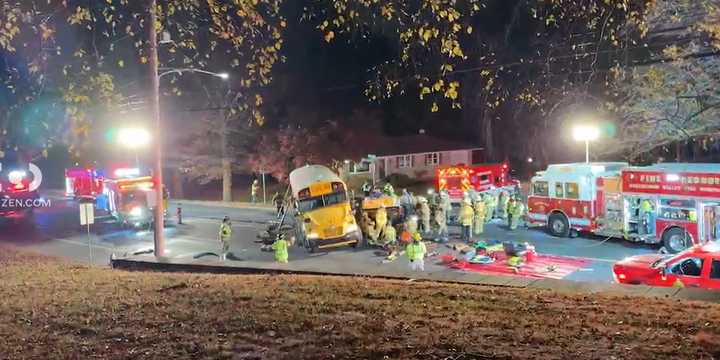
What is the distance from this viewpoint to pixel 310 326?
655 cm

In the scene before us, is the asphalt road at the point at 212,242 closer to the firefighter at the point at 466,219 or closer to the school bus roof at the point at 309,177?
the firefighter at the point at 466,219

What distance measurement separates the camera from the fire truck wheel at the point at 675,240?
706 inches

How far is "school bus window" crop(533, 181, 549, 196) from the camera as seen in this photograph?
21.9 meters

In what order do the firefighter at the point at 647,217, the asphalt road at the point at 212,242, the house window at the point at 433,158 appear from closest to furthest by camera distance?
the asphalt road at the point at 212,242 → the firefighter at the point at 647,217 → the house window at the point at 433,158

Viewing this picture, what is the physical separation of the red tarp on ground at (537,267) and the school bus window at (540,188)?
16.6 feet

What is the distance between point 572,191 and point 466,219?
355cm

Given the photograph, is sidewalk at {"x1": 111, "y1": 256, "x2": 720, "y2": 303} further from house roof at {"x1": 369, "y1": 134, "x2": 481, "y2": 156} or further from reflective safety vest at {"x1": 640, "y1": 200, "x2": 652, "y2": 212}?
house roof at {"x1": 369, "y1": 134, "x2": 481, "y2": 156}

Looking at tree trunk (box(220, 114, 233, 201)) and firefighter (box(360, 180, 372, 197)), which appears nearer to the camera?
firefighter (box(360, 180, 372, 197))

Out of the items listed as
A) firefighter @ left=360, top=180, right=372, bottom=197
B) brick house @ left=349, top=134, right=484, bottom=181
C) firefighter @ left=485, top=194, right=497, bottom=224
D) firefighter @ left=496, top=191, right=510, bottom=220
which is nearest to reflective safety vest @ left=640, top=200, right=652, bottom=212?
firefighter @ left=485, top=194, right=497, bottom=224

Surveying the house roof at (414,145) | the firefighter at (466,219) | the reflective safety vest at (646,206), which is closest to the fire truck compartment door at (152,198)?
the firefighter at (466,219)

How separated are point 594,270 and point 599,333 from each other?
1046 cm

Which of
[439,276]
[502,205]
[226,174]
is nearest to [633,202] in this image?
[502,205]

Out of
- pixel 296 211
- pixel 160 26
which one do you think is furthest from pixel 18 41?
pixel 296 211

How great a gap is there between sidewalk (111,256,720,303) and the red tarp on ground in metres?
5.03
